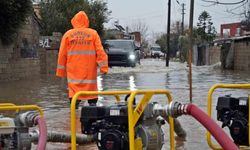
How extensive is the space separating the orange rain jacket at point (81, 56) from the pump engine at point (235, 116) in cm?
225

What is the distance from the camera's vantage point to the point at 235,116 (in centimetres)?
653

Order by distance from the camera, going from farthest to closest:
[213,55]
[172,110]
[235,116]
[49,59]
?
[213,55]
[49,59]
[235,116]
[172,110]

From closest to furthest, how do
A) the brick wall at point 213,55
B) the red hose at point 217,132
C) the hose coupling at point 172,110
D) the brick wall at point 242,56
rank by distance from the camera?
the red hose at point 217,132, the hose coupling at point 172,110, the brick wall at point 242,56, the brick wall at point 213,55

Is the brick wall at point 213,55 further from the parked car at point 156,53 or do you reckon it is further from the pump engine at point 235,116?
the parked car at point 156,53

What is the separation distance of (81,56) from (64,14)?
116 feet

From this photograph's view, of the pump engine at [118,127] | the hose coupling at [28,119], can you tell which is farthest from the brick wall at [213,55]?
the hose coupling at [28,119]

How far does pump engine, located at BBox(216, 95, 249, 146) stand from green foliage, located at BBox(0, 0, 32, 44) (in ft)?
51.8

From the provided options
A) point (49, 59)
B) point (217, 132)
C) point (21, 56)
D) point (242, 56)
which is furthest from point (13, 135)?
point (242, 56)

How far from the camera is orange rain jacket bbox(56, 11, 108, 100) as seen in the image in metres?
8.23

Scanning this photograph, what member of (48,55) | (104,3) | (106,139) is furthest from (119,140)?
(104,3)

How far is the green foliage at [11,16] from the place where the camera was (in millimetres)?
21453

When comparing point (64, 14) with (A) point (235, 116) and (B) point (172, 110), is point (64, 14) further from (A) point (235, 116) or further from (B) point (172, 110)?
(B) point (172, 110)

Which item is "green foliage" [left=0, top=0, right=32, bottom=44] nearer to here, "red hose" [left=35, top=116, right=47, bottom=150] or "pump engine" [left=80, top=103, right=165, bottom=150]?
"pump engine" [left=80, top=103, right=165, bottom=150]

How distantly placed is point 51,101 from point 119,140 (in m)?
8.46
